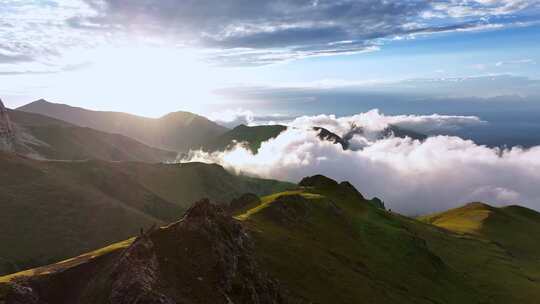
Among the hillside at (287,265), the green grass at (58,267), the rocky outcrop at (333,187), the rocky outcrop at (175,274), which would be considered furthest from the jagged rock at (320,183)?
the green grass at (58,267)

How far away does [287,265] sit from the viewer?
7438 cm

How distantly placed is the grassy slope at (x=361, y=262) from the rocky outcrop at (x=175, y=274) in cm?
1399

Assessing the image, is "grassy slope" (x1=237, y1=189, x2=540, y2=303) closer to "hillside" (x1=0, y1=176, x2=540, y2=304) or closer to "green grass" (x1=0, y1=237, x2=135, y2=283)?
"hillside" (x1=0, y1=176, x2=540, y2=304)

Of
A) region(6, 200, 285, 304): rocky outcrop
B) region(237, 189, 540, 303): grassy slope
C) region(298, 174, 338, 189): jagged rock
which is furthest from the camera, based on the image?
region(298, 174, 338, 189): jagged rock

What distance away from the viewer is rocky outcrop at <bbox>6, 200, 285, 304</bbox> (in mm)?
44188

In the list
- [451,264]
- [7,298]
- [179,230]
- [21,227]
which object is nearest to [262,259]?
[179,230]

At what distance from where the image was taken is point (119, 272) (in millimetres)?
46125

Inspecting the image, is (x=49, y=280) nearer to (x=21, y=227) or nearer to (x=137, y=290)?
(x=137, y=290)

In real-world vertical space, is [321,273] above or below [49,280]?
below

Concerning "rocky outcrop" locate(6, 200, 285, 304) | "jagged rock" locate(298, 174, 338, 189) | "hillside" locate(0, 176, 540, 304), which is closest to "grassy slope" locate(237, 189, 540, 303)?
"hillside" locate(0, 176, 540, 304)

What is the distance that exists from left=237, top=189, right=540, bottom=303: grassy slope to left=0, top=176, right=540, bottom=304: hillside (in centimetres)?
34

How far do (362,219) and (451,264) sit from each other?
131ft

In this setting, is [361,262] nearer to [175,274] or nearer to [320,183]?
[320,183]

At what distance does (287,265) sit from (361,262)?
31497mm
